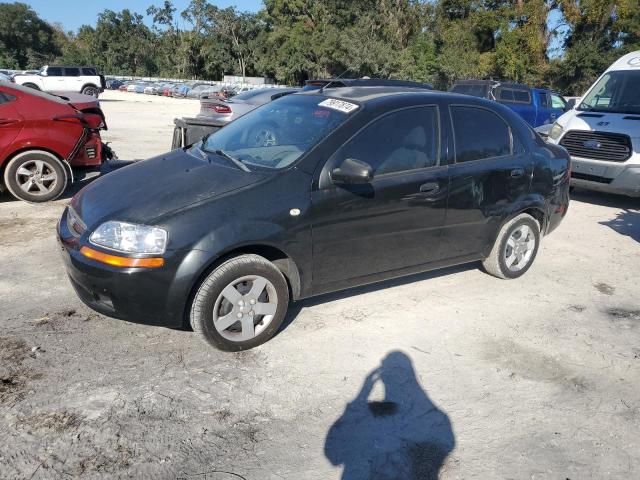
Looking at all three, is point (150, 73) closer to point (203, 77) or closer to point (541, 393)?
point (203, 77)

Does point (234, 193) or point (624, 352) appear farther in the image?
point (624, 352)

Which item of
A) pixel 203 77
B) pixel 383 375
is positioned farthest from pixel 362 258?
pixel 203 77

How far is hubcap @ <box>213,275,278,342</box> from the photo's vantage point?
346cm

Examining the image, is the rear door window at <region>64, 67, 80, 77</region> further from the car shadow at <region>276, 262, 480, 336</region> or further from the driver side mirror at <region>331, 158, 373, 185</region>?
the driver side mirror at <region>331, 158, 373, 185</region>

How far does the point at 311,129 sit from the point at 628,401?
2.83 metres

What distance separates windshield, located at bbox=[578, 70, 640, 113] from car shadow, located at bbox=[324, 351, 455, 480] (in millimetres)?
7305

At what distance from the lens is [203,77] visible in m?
79.1

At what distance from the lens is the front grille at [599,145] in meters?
7.76

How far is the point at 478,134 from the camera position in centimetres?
458

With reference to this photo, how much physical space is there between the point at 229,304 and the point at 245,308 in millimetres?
117

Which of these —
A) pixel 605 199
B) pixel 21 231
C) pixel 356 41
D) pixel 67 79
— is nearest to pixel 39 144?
pixel 21 231

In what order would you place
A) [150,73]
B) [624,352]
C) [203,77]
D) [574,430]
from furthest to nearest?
[150,73]
[203,77]
[624,352]
[574,430]

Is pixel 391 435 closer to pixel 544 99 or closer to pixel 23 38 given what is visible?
pixel 544 99

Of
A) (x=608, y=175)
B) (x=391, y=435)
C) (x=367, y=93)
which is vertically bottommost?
(x=391, y=435)
